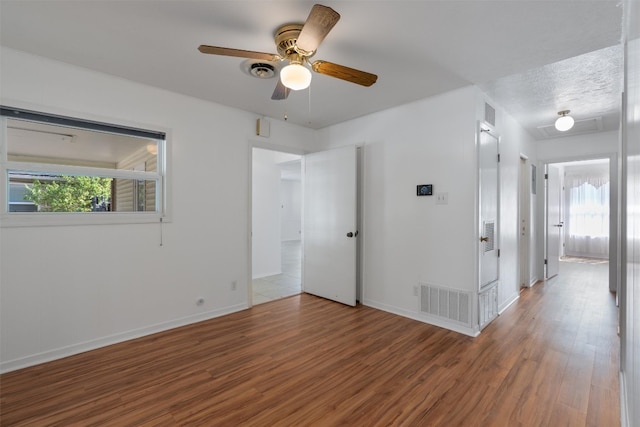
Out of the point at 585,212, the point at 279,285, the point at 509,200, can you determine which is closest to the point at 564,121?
the point at 509,200

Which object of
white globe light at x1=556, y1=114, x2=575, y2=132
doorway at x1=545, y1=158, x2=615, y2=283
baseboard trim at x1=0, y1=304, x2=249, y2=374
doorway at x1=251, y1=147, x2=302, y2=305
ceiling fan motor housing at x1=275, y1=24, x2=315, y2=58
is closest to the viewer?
ceiling fan motor housing at x1=275, y1=24, x2=315, y2=58

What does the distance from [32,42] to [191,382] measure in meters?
2.89

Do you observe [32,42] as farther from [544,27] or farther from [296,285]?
[296,285]

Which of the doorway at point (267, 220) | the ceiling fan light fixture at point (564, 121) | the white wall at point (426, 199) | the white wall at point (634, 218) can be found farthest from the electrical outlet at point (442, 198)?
the doorway at point (267, 220)

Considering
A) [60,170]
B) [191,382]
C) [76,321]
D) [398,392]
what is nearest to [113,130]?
[60,170]

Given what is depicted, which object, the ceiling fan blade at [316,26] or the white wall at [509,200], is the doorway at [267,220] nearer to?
the white wall at [509,200]

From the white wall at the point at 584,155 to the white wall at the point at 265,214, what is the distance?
4.83 metres

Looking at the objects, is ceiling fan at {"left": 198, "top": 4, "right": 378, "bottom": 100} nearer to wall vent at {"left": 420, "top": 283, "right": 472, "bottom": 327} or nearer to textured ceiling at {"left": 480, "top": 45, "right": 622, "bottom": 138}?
textured ceiling at {"left": 480, "top": 45, "right": 622, "bottom": 138}

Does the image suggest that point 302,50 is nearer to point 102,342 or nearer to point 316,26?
point 316,26

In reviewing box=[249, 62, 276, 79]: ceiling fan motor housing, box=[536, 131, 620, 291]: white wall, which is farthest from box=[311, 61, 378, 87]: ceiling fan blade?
box=[536, 131, 620, 291]: white wall

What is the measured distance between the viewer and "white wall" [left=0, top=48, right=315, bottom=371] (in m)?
2.37

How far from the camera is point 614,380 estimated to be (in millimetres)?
2168

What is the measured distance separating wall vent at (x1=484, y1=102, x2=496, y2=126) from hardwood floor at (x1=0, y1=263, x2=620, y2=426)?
232cm

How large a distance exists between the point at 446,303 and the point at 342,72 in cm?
259
